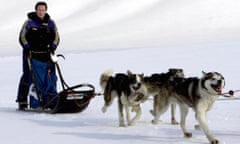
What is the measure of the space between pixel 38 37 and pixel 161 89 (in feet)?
7.40

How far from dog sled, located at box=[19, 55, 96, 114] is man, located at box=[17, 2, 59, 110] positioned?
4.3 inches

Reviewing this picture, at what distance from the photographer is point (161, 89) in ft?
16.6

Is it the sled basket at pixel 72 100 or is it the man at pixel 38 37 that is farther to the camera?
the man at pixel 38 37

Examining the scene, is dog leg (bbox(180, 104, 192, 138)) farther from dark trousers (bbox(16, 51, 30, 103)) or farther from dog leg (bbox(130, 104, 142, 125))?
dark trousers (bbox(16, 51, 30, 103))

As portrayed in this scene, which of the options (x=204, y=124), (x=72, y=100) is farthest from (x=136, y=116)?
(x=204, y=124)

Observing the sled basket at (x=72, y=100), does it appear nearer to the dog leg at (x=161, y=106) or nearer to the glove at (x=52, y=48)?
the glove at (x=52, y=48)

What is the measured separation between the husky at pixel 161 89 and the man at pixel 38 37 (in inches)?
72.6

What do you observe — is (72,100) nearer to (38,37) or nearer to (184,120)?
(38,37)

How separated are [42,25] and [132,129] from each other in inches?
97.8

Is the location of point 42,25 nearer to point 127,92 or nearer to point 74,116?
point 74,116

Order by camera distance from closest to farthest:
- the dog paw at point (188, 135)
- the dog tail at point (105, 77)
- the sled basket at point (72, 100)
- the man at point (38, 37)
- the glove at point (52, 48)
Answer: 1. the dog paw at point (188, 135)
2. the dog tail at point (105, 77)
3. the sled basket at point (72, 100)
4. the man at point (38, 37)
5. the glove at point (52, 48)

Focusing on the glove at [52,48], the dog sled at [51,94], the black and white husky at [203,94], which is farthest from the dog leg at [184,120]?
the glove at [52,48]

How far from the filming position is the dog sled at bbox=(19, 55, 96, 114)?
6078mm

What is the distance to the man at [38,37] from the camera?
6.41 m
